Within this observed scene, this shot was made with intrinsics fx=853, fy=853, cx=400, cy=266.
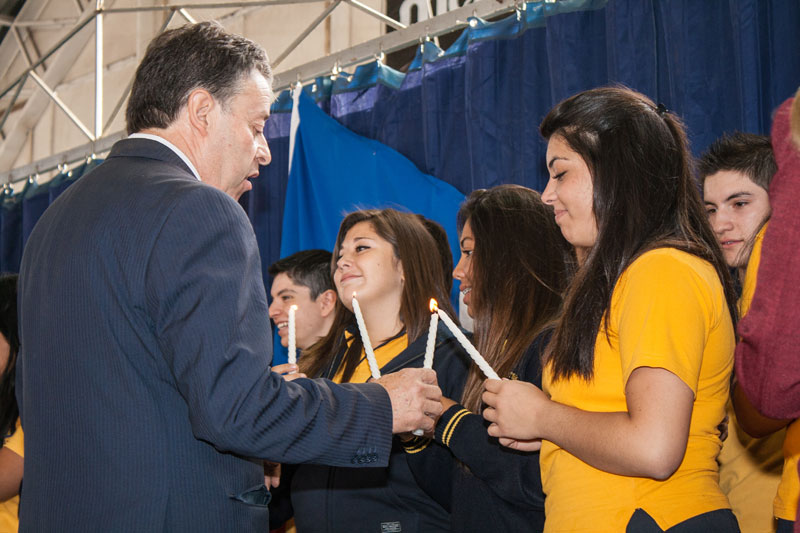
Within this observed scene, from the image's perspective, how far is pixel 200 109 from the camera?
155cm

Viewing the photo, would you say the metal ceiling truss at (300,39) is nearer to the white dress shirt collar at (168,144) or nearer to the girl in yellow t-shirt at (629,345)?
the girl in yellow t-shirt at (629,345)

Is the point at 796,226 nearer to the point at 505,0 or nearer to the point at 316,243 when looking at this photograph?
the point at 505,0

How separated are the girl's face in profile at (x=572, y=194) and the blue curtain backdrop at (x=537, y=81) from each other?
36.4 inches

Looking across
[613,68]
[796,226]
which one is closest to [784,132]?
[796,226]

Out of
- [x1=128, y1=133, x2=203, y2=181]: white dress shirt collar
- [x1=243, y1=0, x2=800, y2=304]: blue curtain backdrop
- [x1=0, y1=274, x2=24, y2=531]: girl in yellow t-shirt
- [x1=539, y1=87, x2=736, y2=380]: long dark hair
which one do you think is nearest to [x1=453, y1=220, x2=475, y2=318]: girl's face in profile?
[x1=243, y1=0, x2=800, y2=304]: blue curtain backdrop

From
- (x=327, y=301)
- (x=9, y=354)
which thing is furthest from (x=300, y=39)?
(x=9, y=354)

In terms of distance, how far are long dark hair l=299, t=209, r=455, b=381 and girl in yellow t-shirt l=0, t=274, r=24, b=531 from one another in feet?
2.81

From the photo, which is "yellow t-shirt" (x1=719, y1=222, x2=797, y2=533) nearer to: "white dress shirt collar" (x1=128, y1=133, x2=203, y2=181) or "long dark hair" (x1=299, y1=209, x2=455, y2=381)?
"long dark hair" (x1=299, y1=209, x2=455, y2=381)

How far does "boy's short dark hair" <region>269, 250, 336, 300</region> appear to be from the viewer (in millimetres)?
3271

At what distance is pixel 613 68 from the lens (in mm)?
2600

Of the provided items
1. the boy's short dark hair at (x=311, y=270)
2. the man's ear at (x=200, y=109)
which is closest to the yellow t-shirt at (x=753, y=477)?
the man's ear at (x=200, y=109)

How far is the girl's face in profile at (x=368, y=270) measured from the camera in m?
2.56

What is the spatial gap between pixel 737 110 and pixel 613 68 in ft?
1.31

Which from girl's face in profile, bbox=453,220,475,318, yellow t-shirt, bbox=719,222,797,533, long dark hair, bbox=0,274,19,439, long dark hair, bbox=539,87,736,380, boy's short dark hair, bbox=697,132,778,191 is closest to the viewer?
long dark hair, bbox=539,87,736,380
